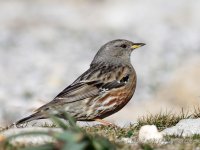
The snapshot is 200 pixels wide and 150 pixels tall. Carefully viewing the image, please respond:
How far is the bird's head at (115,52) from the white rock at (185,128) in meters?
2.91

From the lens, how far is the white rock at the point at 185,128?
33.7 feet

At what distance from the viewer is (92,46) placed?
3017 cm

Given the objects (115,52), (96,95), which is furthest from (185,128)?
(115,52)

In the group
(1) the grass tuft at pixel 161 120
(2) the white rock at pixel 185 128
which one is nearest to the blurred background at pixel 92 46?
(1) the grass tuft at pixel 161 120

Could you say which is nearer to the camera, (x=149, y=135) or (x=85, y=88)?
(x=149, y=135)

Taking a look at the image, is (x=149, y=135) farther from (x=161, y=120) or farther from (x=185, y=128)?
(x=161, y=120)

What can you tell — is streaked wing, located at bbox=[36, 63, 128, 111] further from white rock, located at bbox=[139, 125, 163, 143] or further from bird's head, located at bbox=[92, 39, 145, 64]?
white rock, located at bbox=[139, 125, 163, 143]

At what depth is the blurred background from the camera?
20.7 metres

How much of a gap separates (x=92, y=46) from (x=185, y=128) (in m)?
19.7

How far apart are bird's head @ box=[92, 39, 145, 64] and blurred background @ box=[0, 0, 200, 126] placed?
287 cm

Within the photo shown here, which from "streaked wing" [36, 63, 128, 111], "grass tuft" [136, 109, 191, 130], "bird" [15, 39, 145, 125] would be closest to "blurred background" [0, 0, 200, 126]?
"bird" [15, 39, 145, 125]

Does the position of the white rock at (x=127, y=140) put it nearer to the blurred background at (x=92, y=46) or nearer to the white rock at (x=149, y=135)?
the white rock at (x=149, y=135)

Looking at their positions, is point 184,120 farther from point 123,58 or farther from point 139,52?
point 139,52

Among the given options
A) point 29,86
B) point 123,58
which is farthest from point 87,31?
point 123,58
